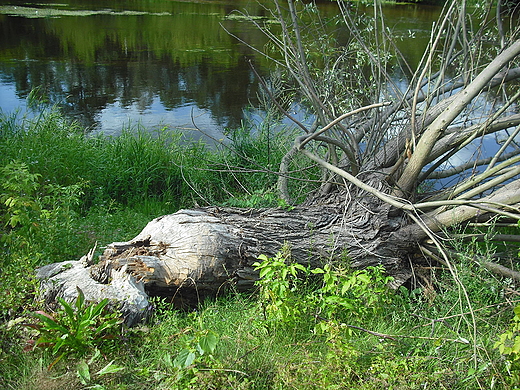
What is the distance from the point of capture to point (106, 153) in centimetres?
550

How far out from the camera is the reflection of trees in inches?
374

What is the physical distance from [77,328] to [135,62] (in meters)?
10.6

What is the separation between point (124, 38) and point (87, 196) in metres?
10.5

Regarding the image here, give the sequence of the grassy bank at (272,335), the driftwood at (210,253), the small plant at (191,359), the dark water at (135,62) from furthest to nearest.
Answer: the dark water at (135,62)
the driftwood at (210,253)
the grassy bank at (272,335)
the small plant at (191,359)

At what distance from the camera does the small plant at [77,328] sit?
7.86 ft

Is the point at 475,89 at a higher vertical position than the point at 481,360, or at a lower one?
higher

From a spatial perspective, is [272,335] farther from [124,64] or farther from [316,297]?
[124,64]

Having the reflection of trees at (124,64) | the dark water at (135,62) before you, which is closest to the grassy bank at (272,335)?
the dark water at (135,62)

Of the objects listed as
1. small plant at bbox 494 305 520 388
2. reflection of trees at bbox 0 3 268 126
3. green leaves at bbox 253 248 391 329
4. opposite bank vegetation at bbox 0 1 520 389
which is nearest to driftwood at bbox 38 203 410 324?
opposite bank vegetation at bbox 0 1 520 389

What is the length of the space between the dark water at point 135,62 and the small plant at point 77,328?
3.49 meters

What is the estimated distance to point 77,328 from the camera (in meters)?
2.44

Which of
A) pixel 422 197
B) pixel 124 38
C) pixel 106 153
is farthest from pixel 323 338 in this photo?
pixel 124 38

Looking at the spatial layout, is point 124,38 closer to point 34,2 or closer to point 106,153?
point 34,2

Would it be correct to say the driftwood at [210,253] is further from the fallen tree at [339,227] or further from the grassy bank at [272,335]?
the grassy bank at [272,335]
